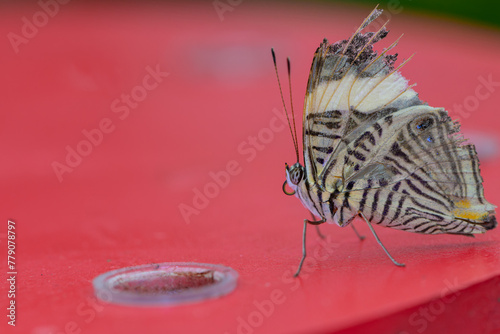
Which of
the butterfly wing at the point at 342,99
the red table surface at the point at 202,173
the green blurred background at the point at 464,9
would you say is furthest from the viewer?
the green blurred background at the point at 464,9

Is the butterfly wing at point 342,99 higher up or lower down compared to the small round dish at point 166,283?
higher up

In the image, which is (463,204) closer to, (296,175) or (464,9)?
(296,175)

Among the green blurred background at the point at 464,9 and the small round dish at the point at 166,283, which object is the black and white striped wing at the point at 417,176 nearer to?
the small round dish at the point at 166,283

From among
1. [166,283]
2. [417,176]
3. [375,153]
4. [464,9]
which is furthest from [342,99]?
[464,9]

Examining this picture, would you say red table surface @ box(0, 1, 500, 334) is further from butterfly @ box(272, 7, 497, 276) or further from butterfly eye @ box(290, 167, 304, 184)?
butterfly eye @ box(290, 167, 304, 184)

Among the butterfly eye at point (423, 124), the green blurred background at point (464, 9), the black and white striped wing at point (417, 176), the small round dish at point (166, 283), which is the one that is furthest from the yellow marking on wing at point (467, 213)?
the green blurred background at point (464, 9)

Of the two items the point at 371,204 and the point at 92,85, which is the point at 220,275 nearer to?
the point at 371,204

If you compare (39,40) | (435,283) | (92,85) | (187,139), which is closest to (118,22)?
(39,40)
